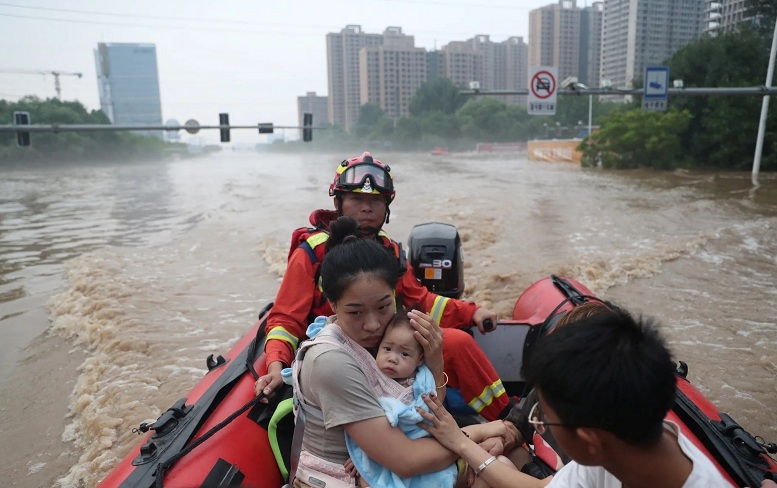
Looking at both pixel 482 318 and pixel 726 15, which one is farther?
pixel 726 15

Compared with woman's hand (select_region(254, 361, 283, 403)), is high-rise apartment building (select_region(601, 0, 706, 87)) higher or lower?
higher

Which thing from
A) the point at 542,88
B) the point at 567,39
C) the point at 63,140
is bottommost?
the point at 63,140

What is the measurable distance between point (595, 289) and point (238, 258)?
594cm

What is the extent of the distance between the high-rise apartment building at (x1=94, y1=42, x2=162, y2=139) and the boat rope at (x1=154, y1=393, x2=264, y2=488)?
49486 millimetres

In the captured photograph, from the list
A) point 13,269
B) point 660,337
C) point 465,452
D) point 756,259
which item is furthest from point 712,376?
point 13,269

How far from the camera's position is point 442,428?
1.74 meters

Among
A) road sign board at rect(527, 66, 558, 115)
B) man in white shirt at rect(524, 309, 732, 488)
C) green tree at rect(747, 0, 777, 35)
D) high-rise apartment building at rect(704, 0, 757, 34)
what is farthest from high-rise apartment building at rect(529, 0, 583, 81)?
man in white shirt at rect(524, 309, 732, 488)

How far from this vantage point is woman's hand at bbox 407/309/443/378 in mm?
1854

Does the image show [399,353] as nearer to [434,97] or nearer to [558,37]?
[558,37]

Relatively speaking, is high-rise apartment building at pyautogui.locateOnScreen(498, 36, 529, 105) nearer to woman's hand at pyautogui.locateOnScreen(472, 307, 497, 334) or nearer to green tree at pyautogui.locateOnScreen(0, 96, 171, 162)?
green tree at pyautogui.locateOnScreen(0, 96, 171, 162)

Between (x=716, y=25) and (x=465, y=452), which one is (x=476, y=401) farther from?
(x=716, y=25)

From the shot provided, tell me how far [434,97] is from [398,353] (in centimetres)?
5969

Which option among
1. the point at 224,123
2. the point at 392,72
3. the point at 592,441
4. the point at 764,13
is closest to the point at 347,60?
the point at 392,72

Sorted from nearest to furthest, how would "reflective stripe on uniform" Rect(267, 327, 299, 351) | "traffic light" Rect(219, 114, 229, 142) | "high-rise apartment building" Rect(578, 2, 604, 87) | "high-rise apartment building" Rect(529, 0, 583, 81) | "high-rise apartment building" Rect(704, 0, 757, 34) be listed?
"reflective stripe on uniform" Rect(267, 327, 299, 351), "traffic light" Rect(219, 114, 229, 142), "high-rise apartment building" Rect(704, 0, 757, 34), "high-rise apartment building" Rect(529, 0, 583, 81), "high-rise apartment building" Rect(578, 2, 604, 87)
